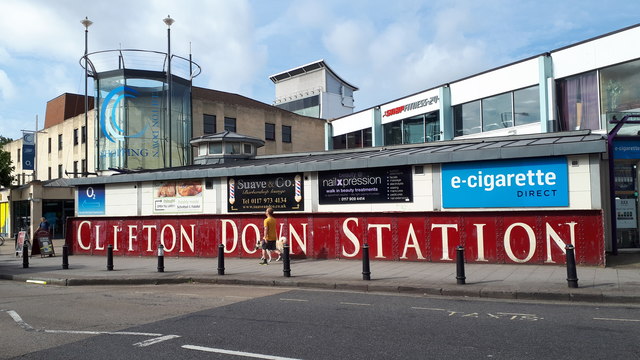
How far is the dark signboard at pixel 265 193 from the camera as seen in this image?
55.4 ft

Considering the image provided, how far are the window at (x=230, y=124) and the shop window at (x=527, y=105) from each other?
2540 centimetres

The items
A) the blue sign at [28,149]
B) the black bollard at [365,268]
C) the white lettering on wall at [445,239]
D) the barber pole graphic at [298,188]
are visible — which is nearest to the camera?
the black bollard at [365,268]

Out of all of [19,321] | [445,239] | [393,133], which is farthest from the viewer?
[393,133]

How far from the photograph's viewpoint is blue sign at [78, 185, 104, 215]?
2111 centimetres

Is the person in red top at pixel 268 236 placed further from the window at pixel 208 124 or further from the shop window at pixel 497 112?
the window at pixel 208 124

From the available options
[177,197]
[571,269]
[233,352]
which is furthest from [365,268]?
[177,197]

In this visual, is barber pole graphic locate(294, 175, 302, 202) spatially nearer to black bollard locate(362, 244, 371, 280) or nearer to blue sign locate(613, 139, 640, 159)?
black bollard locate(362, 244, 371, 280)

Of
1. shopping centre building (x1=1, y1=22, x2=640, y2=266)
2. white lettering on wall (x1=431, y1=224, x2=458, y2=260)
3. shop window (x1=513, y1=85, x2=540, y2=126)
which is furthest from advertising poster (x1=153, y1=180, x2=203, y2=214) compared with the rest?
shop window (x1=513, y1=85, x2=540, y2=126)

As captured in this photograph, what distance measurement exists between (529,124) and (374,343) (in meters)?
19.2

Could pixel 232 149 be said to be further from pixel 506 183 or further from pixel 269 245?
pixel 506 183

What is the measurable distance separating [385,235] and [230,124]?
3022cm

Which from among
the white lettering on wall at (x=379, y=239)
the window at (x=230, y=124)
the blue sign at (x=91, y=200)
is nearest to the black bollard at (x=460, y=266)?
the white lettering on wall at (x=379, y=239)

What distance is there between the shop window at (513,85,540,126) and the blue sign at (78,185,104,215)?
750 inches

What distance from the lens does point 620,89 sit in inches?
744
